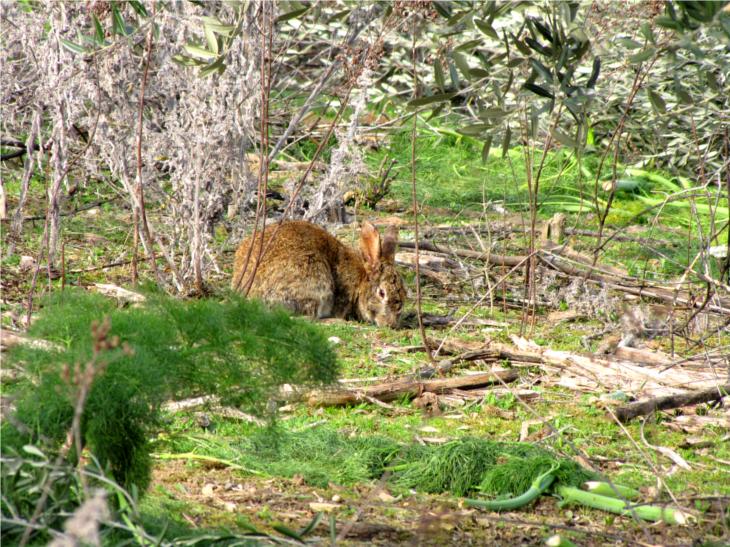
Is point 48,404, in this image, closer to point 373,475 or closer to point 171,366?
point 171,366

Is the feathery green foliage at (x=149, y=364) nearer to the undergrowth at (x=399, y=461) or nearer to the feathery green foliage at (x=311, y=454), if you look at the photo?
the undergrowth at (x=399, y=461)

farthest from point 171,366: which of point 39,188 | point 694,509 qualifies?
point 39,188

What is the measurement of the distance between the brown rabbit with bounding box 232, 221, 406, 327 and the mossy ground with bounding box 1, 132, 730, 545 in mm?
236

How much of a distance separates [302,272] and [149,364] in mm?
4359

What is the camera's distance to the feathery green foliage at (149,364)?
2961 millimetres

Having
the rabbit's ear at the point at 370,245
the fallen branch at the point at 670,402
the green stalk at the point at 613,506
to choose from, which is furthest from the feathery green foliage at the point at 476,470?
the rabbit's ear at the point at 370,245

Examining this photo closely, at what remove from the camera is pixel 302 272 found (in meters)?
7.39

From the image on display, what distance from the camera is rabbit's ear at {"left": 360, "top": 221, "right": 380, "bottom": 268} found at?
7629 mm

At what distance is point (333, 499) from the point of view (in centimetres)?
427

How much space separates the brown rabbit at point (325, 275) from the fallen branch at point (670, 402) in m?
2.47

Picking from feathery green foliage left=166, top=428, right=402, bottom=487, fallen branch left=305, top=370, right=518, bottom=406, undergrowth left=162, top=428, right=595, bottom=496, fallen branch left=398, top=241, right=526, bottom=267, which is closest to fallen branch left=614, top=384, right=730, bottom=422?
fallen branch left=305, top=370, right=518, bottom=406

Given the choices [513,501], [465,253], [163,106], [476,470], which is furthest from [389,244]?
[513,501]

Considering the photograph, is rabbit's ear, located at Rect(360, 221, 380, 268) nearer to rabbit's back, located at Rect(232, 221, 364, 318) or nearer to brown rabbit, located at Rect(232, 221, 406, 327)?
brown rabbit, located at Rect(232, 221, 406, 327)

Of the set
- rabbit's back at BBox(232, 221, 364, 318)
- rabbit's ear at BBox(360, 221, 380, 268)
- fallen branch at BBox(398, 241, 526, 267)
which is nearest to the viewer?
rabbit's back at BBox(232, 221, 364, 318)
